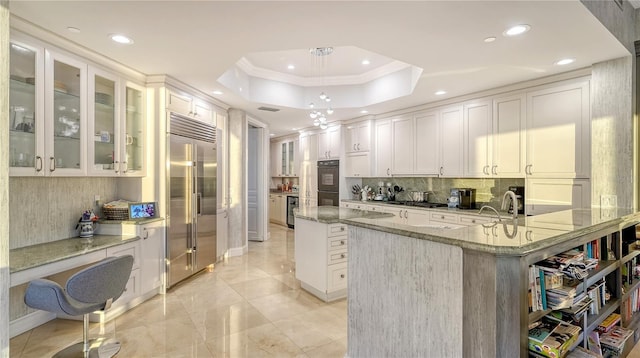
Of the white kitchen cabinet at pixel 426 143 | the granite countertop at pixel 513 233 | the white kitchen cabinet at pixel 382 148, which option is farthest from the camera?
the white kitchen cabinet at pixel 382 148

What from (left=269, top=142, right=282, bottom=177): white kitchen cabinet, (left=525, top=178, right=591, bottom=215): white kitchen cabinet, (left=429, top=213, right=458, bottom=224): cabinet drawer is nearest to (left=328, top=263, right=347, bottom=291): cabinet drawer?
(left=429, top=213, right=458, bottom=224): cabinet drawer

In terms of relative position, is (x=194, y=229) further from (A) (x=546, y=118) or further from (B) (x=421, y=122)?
(A) (x=546, y=118)

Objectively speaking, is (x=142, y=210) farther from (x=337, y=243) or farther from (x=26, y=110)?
(x=337, y=243)

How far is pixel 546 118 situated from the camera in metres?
3.79

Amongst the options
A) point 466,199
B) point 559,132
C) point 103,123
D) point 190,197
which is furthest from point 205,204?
point 559,132

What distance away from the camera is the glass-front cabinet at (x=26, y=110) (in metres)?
2.46

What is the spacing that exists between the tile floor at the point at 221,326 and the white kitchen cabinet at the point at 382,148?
2756mm

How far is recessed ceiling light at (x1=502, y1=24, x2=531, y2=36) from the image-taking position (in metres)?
2.45

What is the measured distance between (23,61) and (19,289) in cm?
198

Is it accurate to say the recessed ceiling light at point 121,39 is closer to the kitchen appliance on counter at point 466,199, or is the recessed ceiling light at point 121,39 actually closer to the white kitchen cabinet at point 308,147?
the kitchen appliance on counter at point 466,199

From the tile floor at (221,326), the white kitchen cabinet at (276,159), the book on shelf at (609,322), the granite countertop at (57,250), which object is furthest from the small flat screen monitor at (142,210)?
the white kitchen cabinet at (276,159)

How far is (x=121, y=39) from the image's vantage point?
8.91 ft

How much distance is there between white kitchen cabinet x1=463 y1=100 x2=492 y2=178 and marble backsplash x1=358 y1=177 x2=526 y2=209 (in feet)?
1.29

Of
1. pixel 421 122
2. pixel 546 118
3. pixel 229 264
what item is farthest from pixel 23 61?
pixel 546 118
